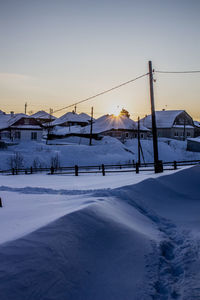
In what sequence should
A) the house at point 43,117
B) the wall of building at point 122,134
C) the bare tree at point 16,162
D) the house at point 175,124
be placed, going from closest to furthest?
1. the bare tree at point 16,162
2. the wall of building at point 122,134
3. the house at point 175,124
4. the house at point 43,117

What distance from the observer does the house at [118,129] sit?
52.2m

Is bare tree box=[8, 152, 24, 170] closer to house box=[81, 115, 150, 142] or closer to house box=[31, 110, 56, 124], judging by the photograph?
house box=[81, 115, 150, 142]

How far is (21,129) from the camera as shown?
45.1m

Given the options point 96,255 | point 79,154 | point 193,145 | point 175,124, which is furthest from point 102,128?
point 96,255

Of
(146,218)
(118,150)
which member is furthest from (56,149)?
(146,218)

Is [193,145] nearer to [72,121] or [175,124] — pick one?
[175,124]

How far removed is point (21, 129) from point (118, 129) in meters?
19.6

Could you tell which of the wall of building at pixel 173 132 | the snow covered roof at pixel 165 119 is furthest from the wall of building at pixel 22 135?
the wall of building at pixel 173 132

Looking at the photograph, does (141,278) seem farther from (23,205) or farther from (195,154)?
(195,154)

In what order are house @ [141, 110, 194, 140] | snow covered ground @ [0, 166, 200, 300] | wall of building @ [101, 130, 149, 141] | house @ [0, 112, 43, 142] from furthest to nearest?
house @ [141, 110, 194, 140], wall of building @ [101, 130, 149, 141], house @ [0, 112, 43, 142], snow covered ground @ [0, 166, 200, 300]

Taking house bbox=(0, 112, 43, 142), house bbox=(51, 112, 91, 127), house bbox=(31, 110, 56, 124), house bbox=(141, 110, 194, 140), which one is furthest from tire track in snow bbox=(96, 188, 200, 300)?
house bbox=(31, 110, 56, 124)

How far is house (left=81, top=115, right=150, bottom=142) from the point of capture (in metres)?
52.2

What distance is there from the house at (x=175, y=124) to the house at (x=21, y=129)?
29146 mm

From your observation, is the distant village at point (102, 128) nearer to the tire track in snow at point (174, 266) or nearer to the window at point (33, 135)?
the window at point (33, 135)
